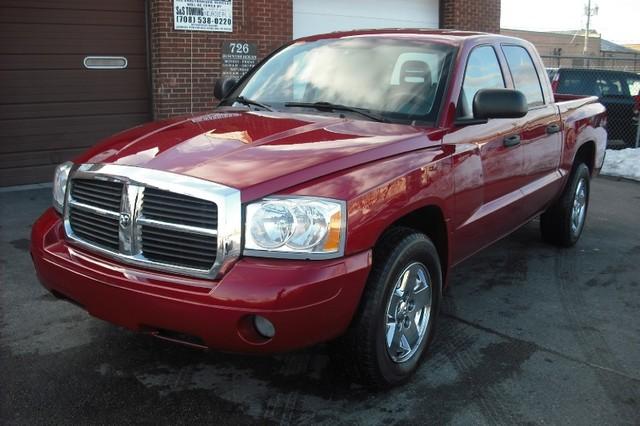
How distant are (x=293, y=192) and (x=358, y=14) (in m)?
9.60

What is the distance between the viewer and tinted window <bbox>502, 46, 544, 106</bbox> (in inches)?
201

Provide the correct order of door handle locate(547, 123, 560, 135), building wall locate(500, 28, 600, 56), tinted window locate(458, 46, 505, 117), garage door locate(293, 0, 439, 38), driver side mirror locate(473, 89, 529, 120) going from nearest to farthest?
driver side mirror locate(473, 89, 529, 120) → tinted window locate(458, 46, 505, 117) → door handle locate(547, 123, 560, 135) → garage door locate(293, 0, 439, 38) → building wall locate(500, 28, 600, 56)

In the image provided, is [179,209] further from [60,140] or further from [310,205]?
[60,140]

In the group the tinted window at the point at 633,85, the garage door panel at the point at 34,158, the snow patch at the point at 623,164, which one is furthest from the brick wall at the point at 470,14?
the garage door panel at the point at 34,158

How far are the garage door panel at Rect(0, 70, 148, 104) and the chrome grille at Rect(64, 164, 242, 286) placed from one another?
5671 mm

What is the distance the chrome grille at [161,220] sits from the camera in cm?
286

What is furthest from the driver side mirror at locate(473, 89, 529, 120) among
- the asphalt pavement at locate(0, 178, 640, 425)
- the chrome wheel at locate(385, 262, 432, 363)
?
the asphalt pavement at locate(0, 178, 640, 425)

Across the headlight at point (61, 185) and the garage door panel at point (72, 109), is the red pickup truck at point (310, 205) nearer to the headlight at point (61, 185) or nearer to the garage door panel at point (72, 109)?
the headlight at point (61, 185)

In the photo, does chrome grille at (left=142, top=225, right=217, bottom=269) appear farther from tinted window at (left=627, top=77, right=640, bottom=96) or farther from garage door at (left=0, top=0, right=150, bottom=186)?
tinted window at (left=627, top=77, right=640, bottom=96)

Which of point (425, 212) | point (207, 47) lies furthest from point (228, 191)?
point (207, 47)

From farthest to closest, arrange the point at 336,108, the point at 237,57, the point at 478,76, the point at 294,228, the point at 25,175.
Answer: the point at 237,57 < the point at 25,175 < the point at 478,76 < the point at 336,108 < the point at 294,228

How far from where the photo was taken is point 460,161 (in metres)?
3.90

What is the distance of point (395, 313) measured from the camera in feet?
11.2

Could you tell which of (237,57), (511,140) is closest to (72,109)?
(237,57)
